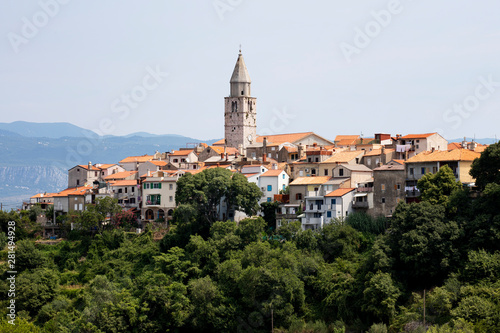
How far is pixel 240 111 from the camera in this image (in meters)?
97.8

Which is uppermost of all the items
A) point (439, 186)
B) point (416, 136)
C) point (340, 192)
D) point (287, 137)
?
point (287, 137)

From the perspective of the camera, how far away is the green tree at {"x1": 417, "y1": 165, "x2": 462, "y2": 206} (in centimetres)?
5403

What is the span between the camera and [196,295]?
53750 millimetres

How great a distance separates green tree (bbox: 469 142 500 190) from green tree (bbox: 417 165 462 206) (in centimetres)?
220

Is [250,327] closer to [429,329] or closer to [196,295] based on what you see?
[196,295]

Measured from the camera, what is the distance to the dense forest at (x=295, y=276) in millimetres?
47562

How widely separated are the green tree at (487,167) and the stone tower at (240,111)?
4672 centimetres

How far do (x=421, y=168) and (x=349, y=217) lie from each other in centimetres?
662

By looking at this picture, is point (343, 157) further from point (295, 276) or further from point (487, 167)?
point (295, 276)

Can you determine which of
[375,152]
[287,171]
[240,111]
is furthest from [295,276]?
[240,111]

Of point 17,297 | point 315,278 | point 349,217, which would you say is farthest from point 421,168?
point 17,297

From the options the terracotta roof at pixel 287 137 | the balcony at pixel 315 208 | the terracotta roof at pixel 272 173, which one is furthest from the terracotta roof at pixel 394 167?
the terracotta roof at pixel 287 137

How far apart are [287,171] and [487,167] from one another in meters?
24.5

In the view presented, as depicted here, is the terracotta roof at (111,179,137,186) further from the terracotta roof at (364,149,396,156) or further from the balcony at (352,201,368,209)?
the balcony at (352,201,368,209)
